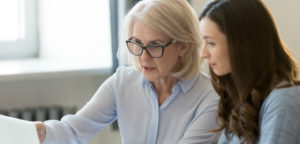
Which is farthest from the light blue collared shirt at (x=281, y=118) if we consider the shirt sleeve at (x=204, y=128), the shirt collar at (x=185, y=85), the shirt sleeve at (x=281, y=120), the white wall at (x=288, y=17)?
the white wall at (x=288, y=17)

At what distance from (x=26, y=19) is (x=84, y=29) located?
1.16 feet

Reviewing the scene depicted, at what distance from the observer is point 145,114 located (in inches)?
67.0

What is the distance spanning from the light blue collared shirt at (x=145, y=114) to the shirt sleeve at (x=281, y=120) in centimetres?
47

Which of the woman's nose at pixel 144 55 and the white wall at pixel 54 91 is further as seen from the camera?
the white wall at pixel 54 91

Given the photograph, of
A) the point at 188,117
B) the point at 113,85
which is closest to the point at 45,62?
the point at 113,85

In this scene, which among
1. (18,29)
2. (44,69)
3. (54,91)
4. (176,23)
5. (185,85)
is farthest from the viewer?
(18,29)

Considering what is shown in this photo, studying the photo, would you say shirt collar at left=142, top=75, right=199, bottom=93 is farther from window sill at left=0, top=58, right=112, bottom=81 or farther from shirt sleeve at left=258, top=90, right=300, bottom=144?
window sill at left=0, top=58, right=112, bottom=81

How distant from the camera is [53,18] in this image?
2.72 meters

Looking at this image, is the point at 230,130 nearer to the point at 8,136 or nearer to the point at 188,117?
the point at 188,117

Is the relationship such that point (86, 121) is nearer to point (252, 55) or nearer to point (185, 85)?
point (185, 85)

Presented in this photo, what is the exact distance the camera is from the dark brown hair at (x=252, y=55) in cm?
115

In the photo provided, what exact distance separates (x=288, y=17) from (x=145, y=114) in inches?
44.7

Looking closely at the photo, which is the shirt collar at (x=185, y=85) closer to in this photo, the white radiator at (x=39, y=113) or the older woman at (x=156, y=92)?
the older woman at (x=156, y=92)

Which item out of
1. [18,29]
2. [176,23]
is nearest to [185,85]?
[176,23]
